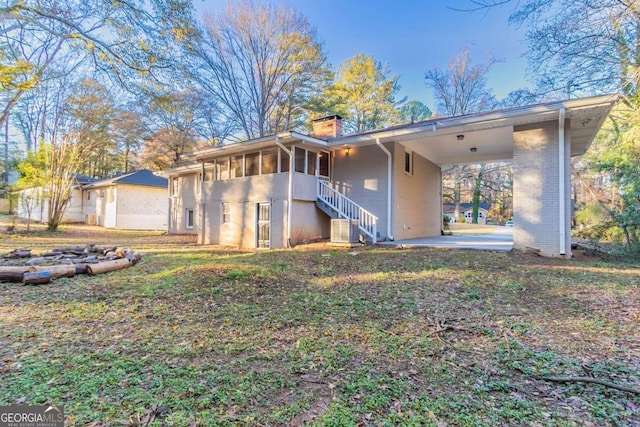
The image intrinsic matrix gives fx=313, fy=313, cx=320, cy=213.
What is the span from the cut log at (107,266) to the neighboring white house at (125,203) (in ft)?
57.1

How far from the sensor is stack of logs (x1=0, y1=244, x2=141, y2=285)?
208 inches

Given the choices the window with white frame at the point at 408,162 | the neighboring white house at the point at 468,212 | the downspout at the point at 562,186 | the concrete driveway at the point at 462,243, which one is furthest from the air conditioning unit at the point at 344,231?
the neighboring white house at the point at 468,212

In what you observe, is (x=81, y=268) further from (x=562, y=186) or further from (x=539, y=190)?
(x=562, y=186)

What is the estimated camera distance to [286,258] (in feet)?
26.1

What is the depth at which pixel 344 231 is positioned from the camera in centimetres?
971

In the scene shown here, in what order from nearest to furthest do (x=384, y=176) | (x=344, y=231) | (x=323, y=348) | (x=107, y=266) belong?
1. (x=323, y=348)
2. (x=107, y=266)
3. (x=344, y=231)
4. (x=384, y=176)

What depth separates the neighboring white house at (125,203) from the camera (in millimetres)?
21672

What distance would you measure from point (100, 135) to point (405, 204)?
16664mm

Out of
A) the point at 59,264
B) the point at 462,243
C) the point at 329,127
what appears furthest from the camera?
the point at 329,127

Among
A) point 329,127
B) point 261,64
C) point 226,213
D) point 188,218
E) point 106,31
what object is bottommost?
point 188,218

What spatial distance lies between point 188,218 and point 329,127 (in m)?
10.5

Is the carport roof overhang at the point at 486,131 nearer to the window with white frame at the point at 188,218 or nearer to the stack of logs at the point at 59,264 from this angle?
the stack of logs at the point at 59,264

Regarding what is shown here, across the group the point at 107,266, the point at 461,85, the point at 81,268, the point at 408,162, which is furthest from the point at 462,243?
the point at 461,85

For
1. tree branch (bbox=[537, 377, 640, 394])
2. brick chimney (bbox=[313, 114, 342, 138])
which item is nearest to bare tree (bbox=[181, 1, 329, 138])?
brick chimney (bbox=[313, 114, 342, 138])
